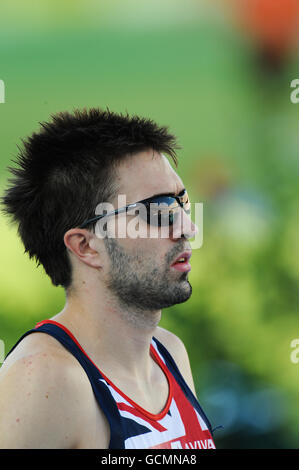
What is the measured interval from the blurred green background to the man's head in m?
2.30

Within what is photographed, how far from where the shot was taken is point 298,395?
4.38 meters

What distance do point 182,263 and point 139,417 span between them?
0.55m

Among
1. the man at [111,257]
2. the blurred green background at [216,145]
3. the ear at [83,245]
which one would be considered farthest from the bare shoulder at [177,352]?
the blurred green background at [216,145]

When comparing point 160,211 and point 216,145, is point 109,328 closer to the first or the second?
point 160,211

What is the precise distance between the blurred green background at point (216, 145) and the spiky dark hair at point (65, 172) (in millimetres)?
2277

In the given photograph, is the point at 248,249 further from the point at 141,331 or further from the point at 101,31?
the point at 141,331

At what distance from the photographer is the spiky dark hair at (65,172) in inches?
78.3

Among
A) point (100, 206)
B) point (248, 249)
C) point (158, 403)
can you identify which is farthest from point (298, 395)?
point (100, 206)

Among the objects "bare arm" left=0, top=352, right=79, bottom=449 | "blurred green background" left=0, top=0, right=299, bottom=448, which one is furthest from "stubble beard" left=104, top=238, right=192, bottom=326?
"blurred green background" left=0, top=0, right=299, bottom=448

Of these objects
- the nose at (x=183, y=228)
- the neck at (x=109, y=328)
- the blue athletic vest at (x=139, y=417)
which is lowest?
the blue athletic vest at (x=139, y=417)

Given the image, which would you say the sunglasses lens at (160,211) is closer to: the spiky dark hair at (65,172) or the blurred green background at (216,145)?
the spiky dark hair at (65,172)

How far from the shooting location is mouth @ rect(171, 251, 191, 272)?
6.44ft

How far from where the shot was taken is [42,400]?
5.05 ft

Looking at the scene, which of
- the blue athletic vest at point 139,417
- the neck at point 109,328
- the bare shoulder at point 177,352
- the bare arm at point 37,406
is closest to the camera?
the bare arm at point 37,406
